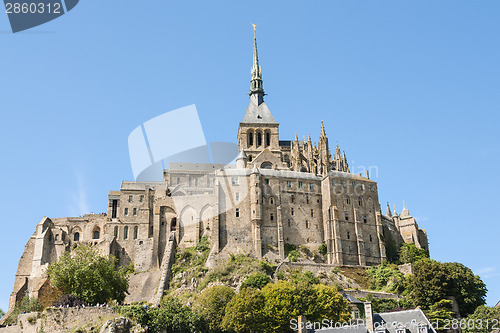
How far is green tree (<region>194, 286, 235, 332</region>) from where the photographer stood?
63834mm

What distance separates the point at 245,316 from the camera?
6338 cm

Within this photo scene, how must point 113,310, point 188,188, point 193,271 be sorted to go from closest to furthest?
point 113,310
point 193,271
point 188,188

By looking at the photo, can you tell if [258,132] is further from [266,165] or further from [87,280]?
[87,280]

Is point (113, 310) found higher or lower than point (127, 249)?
lower

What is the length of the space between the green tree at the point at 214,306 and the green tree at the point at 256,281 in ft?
37.5

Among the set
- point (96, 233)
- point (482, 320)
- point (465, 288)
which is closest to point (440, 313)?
point (482, 320)

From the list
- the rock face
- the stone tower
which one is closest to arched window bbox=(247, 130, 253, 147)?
the stone tower

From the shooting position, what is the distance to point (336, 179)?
10012cm

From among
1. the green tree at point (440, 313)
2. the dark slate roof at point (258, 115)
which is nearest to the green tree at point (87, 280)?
the green tree at point (440, 313)

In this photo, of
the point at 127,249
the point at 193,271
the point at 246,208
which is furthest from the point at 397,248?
the point at 127,249

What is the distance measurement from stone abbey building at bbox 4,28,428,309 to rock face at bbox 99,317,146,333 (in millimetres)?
35852

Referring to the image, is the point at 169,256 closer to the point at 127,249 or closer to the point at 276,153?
the point at 127,249

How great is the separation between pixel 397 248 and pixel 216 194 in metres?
28.6

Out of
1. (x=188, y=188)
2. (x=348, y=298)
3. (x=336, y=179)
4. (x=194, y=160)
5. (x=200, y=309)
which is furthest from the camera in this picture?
(x=194, y=160)
